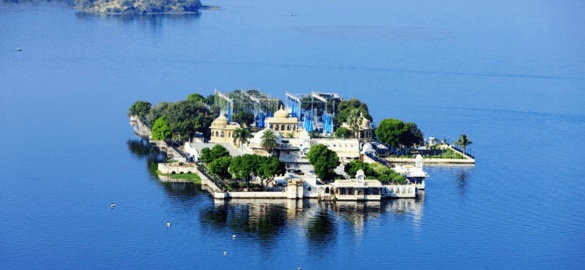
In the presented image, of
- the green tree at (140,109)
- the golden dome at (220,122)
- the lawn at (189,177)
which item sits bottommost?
the lawn at (189,177)

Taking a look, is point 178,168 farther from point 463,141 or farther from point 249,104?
point 249,104

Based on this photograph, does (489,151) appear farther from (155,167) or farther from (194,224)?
(194,224)

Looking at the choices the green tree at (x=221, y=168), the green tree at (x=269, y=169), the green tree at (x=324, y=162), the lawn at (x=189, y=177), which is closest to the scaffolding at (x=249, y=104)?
the lawn at (x=189, y=177)

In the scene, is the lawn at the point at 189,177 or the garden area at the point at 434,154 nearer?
the lawn at the point at 189,177

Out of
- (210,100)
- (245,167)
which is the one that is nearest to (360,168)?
(245,167)

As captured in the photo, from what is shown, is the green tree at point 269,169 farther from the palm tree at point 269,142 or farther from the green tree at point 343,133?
the green tree at point 343,133

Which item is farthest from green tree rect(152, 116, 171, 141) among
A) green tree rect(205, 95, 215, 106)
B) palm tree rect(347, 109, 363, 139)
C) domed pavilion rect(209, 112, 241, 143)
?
green tree rect(205, 95, 215, 106)

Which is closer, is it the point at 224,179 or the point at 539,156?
the point at 224,179

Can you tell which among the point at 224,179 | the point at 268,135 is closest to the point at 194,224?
the point at 224,179
